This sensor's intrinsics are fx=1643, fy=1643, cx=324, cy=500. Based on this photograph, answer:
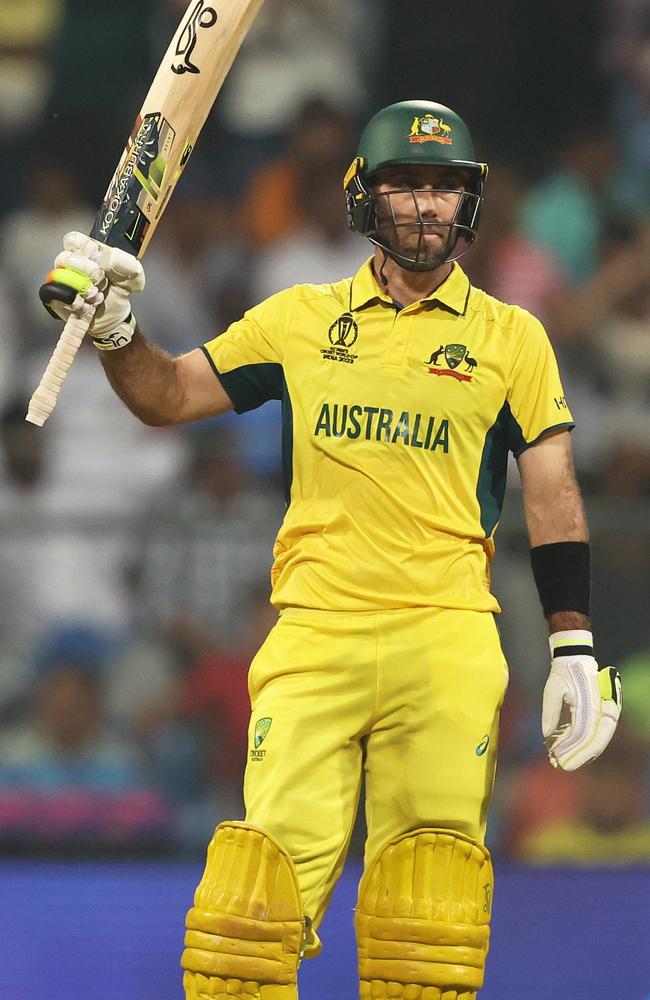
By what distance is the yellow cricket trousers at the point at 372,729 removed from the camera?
3180 mm

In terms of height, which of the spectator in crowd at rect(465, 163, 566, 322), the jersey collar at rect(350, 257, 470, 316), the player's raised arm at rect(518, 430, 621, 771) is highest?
the spectator in crowd at rect(465, 163, 566, 322)

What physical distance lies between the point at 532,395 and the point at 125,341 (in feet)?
2.76

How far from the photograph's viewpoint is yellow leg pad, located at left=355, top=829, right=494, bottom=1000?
3.13m

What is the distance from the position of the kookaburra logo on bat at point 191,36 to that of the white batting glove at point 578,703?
1.39m

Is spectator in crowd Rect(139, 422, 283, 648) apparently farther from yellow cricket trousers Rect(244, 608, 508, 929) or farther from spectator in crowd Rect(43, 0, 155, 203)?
yellow cricket trousers Rect(244, 608, 508, 929)

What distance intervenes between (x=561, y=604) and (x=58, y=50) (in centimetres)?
504

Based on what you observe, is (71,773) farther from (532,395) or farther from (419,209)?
(419,209)

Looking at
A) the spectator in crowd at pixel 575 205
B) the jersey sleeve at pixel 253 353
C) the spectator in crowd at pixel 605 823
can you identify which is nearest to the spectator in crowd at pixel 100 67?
the spectator in crowd at pixel 575 205

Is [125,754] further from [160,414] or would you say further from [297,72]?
[297,72]

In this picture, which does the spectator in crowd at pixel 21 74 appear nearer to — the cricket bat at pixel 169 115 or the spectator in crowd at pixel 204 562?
the spectator in crowd at pixel 204 562

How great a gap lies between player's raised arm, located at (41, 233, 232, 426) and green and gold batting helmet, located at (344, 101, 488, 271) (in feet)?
1.52

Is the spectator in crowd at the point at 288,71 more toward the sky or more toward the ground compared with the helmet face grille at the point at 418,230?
more toward the sky

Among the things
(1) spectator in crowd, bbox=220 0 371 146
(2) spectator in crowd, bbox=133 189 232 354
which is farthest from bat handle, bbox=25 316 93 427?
(1) spectator in crowd, bbox=220 0 371 146

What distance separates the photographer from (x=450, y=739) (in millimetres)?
3236
